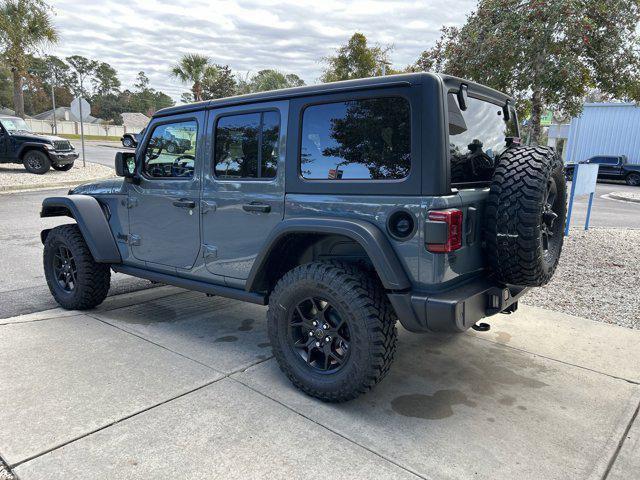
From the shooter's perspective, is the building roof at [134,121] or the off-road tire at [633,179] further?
the building roof at [134,121]

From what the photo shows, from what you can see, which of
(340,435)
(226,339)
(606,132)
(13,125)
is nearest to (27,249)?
(226,339)

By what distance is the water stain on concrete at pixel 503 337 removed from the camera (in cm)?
394

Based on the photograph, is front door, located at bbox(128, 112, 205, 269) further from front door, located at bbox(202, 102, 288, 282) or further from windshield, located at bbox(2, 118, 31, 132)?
windshield, located at bbox(2, 118, 31, 132)

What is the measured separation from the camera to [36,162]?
52.0 feet

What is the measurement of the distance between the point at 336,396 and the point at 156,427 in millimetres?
1021

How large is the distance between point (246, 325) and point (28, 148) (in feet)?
49.2

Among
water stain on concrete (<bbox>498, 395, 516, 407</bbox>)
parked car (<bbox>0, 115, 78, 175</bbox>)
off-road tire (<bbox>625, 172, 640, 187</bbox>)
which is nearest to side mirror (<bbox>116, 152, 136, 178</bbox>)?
water stain on concrete (<bbox>498, 395, 516, 407</bbox>)

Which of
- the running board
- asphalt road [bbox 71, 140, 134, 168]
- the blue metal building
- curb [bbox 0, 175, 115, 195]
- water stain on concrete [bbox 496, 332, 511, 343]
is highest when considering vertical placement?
the blue metal building

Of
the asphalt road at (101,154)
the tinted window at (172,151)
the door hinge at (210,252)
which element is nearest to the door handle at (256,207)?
the door hinge at (210,252)

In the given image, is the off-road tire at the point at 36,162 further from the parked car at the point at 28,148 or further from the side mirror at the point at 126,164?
the side mirror at the point at 126,164

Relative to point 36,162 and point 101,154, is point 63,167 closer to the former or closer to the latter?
point 36,162

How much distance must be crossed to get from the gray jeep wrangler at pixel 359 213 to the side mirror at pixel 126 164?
1.49ft

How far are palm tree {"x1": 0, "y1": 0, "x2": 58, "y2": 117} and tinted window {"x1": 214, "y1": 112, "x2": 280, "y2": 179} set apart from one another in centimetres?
2187

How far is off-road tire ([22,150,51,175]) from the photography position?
15.7m
